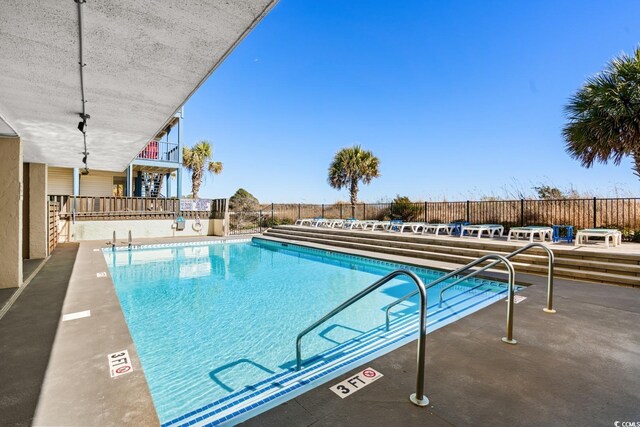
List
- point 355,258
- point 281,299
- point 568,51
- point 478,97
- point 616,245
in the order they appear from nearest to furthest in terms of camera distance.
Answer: point 281,299, point 616,245, point 355,258, point 568,51, point 478,97

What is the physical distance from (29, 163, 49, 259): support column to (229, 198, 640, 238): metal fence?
1054 centimetres

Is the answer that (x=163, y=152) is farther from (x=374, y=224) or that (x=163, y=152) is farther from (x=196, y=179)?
(x=374, y=224)

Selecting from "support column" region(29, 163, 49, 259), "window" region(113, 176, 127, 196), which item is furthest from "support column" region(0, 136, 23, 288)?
"window" region(113, 176, 127, 196)

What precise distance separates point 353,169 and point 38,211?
1583 centimetres

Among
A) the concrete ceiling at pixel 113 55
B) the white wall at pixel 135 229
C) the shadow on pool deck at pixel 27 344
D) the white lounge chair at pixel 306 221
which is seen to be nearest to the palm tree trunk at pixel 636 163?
the concrete ceiling at pixel 113 55

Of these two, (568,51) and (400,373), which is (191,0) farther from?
(568,51)

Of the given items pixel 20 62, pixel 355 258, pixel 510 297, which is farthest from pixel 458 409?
pixel 355 258

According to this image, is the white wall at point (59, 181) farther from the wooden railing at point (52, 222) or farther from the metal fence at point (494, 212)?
the metal fence at point (494, 212)

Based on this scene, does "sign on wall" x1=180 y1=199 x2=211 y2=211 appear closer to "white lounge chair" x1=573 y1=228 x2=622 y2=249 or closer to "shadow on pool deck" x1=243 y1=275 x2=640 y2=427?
"shadow on pool deck" x1=243 y1=275 x2=640 y2=427

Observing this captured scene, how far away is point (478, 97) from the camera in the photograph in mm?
19281

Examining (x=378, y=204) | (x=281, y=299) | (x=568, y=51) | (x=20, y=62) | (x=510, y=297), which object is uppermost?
(x=568, y=51)

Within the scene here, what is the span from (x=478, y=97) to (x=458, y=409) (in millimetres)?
21600

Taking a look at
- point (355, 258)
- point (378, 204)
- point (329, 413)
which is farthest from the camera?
point (378, 204)

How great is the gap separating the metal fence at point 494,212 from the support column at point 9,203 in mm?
13217
